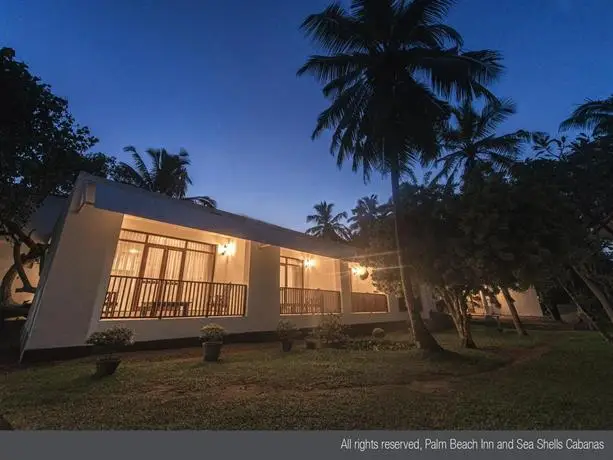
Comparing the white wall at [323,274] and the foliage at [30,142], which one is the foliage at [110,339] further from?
the white wall at [323,274]

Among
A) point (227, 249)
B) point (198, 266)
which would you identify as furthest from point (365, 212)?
point (198, 266)

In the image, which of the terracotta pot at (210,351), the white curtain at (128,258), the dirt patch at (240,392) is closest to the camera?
the dirt patch at (240,392)

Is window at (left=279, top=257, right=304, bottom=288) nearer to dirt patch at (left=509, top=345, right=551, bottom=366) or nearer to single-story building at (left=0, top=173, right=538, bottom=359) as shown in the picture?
single-story building at (left=0, top=173, right=538, bottom=359)

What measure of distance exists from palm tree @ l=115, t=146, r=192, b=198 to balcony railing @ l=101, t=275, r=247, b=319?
12.1m

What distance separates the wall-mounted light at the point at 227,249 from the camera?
467 inches

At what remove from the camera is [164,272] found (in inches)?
412

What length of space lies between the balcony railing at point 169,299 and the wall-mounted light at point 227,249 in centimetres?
170

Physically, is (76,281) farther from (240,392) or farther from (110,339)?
(240,392)

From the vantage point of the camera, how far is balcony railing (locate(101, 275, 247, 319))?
8.27 meters

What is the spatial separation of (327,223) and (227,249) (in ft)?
71.7

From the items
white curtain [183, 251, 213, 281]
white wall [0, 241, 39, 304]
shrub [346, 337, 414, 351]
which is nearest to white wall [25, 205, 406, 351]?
white curtain [183, 251, 213, 281]

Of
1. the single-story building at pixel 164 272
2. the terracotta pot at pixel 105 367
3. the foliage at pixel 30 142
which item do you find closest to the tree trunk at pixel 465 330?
the single-story building at pixel 164 272

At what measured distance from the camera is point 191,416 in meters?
3.62

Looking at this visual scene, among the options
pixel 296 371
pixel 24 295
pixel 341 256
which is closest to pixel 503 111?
pixel 341 256
